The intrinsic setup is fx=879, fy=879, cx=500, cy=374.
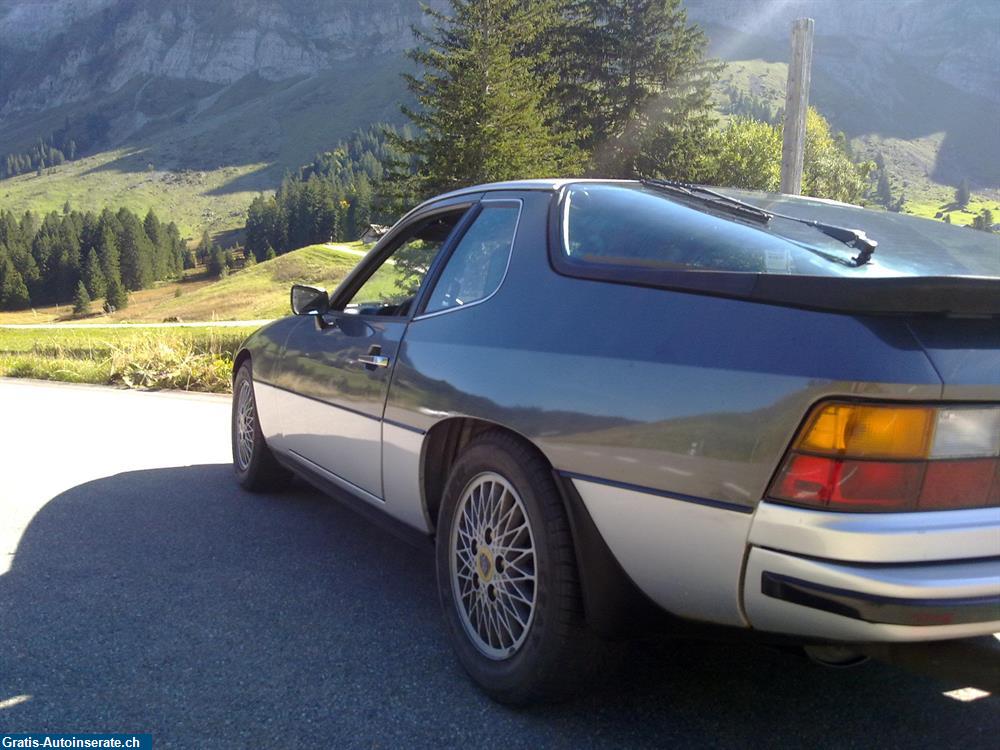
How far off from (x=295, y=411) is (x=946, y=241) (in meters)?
2.88

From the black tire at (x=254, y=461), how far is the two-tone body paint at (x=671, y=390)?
7.70 ft

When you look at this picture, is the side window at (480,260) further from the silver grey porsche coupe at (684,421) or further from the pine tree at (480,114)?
the pine tree at (480,114)

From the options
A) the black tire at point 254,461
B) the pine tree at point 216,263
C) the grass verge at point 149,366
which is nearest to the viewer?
the black tire at point 254,461

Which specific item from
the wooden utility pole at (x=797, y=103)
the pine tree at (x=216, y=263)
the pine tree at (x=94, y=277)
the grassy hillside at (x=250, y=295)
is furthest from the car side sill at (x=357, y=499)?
the pine tree at (x=216, y=263)

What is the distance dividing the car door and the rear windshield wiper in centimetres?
84

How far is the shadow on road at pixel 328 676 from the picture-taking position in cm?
253

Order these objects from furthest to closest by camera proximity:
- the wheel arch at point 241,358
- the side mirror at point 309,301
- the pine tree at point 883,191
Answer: the pine tree at point 883,191 < the wheel arch at point 241,358 < the side mirror at point 309,301

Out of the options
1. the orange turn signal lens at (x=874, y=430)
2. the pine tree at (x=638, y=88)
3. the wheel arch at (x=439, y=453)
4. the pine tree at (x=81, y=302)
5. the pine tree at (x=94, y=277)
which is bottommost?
the pine tree at (x=81, y=302)

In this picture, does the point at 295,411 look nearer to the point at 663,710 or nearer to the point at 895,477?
the point at 663,710

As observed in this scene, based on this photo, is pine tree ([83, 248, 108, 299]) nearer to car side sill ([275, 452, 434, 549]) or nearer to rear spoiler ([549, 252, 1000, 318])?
car side sill ([275, 452, 434, 549])

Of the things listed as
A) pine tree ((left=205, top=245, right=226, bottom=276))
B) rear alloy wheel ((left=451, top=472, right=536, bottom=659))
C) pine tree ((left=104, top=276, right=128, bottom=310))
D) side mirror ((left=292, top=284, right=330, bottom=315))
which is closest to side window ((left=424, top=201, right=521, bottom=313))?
rear alloy wheel ((left=451, top=472, right=536, bottom=659))

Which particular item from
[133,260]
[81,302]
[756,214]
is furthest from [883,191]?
[756,214]

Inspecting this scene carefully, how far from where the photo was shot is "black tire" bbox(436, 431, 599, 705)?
7.94 ft

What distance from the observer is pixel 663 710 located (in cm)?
264
